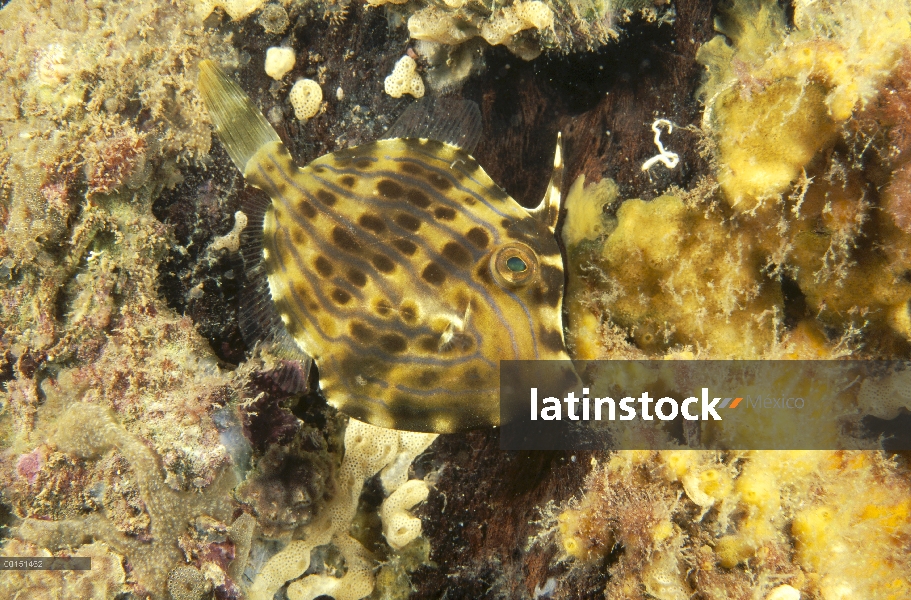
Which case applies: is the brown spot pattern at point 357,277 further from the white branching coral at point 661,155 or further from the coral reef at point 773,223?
the white branching coral at point 661,155

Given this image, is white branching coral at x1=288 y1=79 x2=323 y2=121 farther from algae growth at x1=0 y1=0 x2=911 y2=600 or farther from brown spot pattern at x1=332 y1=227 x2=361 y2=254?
brown spot pattern at x1=332 y1=227 x2=361 y2=254

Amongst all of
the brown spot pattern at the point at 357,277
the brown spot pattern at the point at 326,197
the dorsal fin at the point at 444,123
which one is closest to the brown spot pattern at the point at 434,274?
the brown spot pattern at the point at 357,277

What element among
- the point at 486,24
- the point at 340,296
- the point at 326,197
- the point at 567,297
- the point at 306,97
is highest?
the point at 486,24

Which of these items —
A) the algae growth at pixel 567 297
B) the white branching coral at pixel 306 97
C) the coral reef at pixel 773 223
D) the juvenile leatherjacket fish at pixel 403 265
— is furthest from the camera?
the white branching coral at pixel 306 97

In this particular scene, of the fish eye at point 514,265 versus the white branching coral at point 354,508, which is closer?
the fish eye at point 514,265

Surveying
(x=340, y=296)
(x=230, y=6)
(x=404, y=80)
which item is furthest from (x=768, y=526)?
(x=230, y=6)

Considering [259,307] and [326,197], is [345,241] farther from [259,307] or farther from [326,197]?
[259,307]

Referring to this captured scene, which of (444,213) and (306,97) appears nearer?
(444,213)
